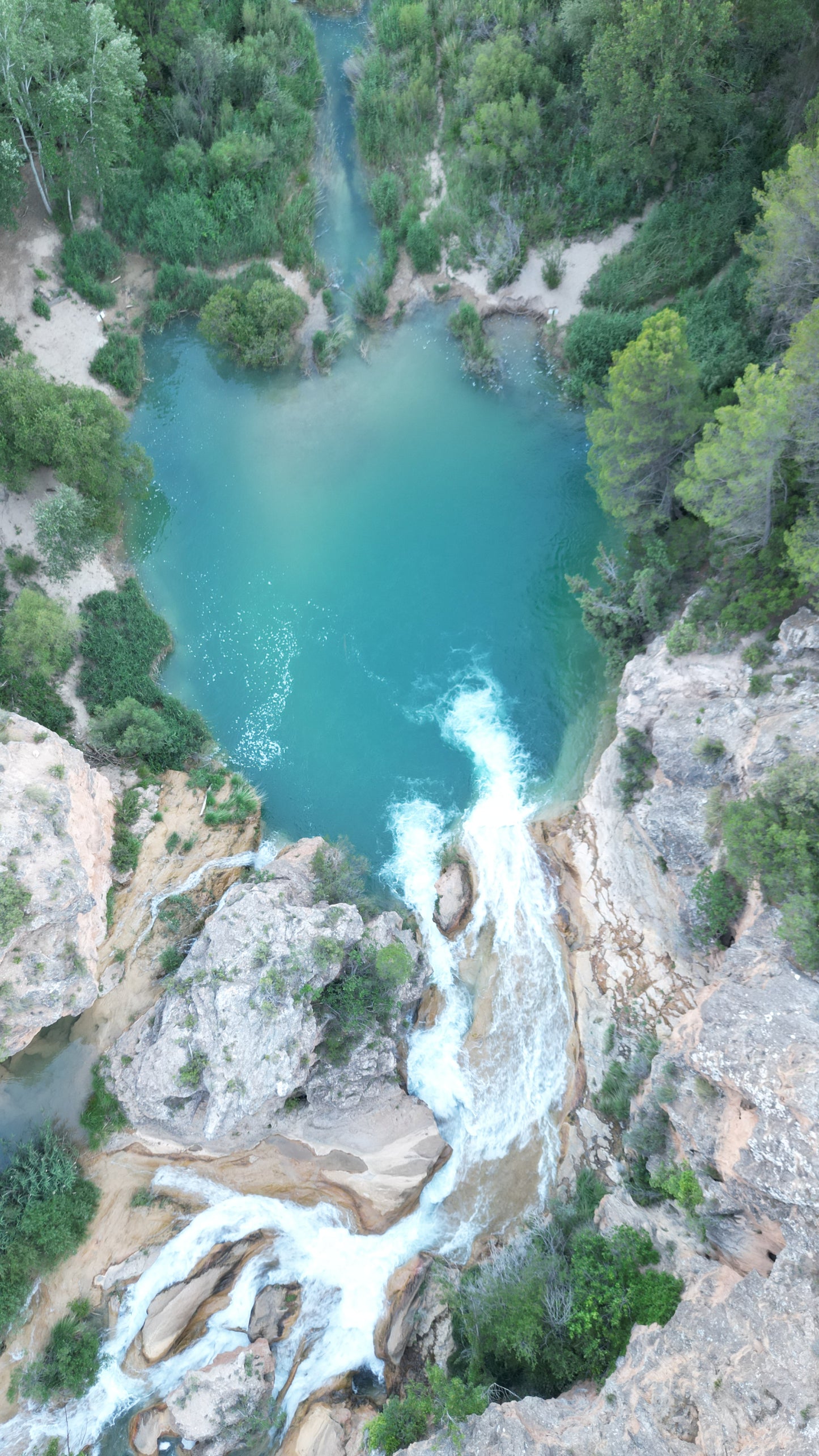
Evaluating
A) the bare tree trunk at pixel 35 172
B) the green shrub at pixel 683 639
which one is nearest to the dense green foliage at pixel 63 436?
the bare tree trunk at pixel 35 172

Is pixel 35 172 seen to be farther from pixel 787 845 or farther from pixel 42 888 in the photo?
pixel 787 845

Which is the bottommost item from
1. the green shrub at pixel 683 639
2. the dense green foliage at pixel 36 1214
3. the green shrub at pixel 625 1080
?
the dense green foliage at pixel 36 1214

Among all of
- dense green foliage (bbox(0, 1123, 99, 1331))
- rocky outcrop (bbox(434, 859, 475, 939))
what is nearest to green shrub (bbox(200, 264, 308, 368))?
rocky outcrop (bbox(434, 859, 475, 939))

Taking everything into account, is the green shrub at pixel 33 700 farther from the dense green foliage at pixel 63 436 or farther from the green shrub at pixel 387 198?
the green shrub at pixel 387 198

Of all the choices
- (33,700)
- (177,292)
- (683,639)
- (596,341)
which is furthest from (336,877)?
(177,292)

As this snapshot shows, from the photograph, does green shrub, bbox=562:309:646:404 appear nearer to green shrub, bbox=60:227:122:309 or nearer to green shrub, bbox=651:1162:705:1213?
green shrub, bbox=60:227:122:309

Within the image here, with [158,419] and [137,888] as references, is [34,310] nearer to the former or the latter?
[158,419]
